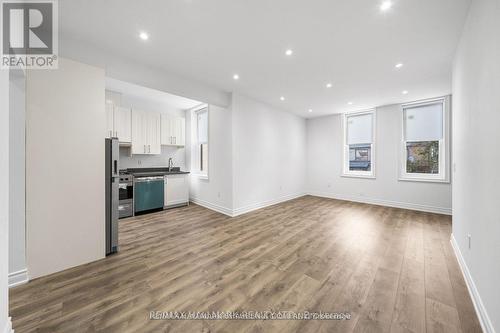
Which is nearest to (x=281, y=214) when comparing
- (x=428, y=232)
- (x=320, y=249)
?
(x=320, y=249)

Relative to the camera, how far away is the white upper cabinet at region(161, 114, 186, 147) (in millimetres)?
5270

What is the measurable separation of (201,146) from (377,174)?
17.4ft

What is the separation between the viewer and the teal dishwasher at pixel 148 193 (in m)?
4.41

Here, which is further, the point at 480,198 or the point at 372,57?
the point at 372,57

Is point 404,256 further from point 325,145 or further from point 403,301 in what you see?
point 325,145

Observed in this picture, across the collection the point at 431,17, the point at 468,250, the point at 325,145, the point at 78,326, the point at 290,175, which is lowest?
the point at 78,326

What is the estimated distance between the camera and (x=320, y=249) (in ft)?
8.85

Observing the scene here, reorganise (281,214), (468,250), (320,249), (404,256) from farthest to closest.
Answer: (281,214) → (320,249) → (404,256) → (468,250)

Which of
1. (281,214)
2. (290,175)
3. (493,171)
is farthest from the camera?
(290,175)

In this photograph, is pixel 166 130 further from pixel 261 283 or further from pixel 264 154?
pixel 261 283

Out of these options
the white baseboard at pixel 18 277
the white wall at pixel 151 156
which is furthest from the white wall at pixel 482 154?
the white wall at pixel 151 156

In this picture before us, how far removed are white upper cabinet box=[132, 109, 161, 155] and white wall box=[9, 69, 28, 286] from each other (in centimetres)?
280

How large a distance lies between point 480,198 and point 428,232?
7.50 feet

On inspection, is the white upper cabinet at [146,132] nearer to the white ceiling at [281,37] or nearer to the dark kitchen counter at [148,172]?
the dark kitchen counter at [148,172]
